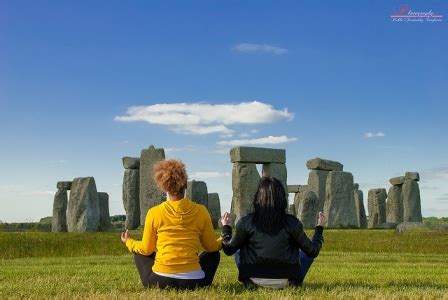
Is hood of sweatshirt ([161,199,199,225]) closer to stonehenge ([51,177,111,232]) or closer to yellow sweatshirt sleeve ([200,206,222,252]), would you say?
yellow sweatshirt sleeve ([200,206,222,252])

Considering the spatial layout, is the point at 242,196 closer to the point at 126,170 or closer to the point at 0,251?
the point at 126,170

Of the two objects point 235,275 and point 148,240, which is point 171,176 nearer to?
point 148,240

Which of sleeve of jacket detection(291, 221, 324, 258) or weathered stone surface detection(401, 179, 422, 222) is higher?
weathered stone surface detection(401, 179, 422, 222)

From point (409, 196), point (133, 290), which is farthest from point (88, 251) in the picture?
point (409, 196)

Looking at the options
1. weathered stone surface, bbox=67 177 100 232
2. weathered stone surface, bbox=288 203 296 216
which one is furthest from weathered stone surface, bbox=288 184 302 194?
weathered stone surface, bbox=67 177 100 232

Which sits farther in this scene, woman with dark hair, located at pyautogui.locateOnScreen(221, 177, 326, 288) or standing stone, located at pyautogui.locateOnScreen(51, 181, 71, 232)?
standing stone, located at pyautogui.locateOnScreen(51, 181, 71, 232)

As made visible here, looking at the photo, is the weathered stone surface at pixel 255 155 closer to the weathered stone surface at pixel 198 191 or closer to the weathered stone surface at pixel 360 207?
the weathered stone surface at pixel 198 191

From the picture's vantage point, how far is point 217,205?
3047cm

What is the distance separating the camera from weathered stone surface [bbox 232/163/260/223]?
26672 mm

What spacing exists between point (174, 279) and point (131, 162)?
77.6 ft

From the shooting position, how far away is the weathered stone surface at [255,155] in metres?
26.7

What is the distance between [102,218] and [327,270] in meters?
20.4

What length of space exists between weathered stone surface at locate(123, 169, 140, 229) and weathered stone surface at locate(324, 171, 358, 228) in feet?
28.5

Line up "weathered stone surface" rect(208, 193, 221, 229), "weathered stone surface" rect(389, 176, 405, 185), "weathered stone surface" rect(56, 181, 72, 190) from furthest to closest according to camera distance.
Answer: "weathered stone surface" rect(389, 176, 405, 185) < "weathered stone surface" rect(208, 193, 221, 229) < "weathered stone surface" rect(56, 181, 72, 190)
